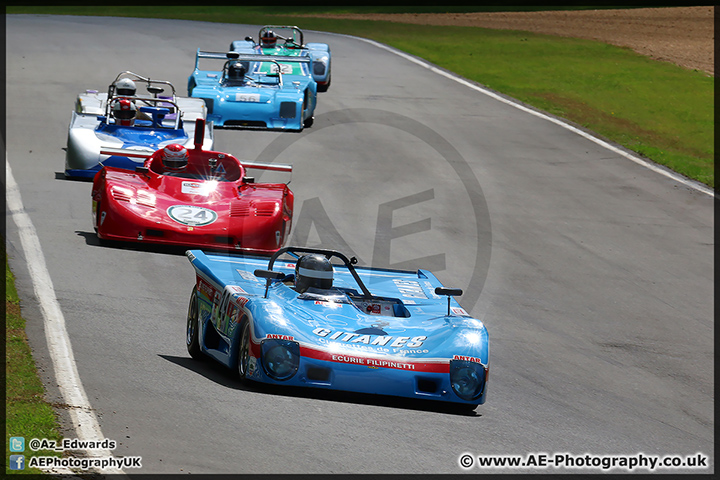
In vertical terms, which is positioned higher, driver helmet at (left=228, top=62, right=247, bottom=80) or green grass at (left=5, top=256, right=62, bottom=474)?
driver helmet at (left=228, top=62, right=247, bottom=80)

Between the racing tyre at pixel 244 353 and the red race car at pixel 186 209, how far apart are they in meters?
5.22

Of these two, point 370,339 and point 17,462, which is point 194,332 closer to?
point 370,339

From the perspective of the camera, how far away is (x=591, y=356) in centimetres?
1249

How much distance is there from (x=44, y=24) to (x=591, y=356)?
3319 cm

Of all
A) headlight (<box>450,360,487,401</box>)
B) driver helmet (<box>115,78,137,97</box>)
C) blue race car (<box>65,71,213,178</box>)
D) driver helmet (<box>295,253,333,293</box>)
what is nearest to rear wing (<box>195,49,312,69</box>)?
blue race car (<box>65,71,213,178</box>)

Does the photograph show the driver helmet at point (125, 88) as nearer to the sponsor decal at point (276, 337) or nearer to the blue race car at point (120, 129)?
the blue race car at point (120, 129)

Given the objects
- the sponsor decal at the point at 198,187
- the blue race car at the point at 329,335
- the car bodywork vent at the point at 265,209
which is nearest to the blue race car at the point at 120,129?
the sponsor decal at the point at 198,187

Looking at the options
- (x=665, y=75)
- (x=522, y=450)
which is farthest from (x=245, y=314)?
(x=665, y=75)

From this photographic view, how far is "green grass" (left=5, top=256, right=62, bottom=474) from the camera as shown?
293 inches

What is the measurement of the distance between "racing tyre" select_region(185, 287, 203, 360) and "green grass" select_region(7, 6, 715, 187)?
54.7 ft

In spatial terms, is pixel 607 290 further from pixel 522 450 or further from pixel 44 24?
pixel 44 24

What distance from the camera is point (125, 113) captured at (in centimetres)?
1952

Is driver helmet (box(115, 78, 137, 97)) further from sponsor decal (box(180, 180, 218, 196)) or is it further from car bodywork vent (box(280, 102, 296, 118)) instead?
sponsor decal (box(180, 180, 218, 196))

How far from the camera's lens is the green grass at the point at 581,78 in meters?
28.0
